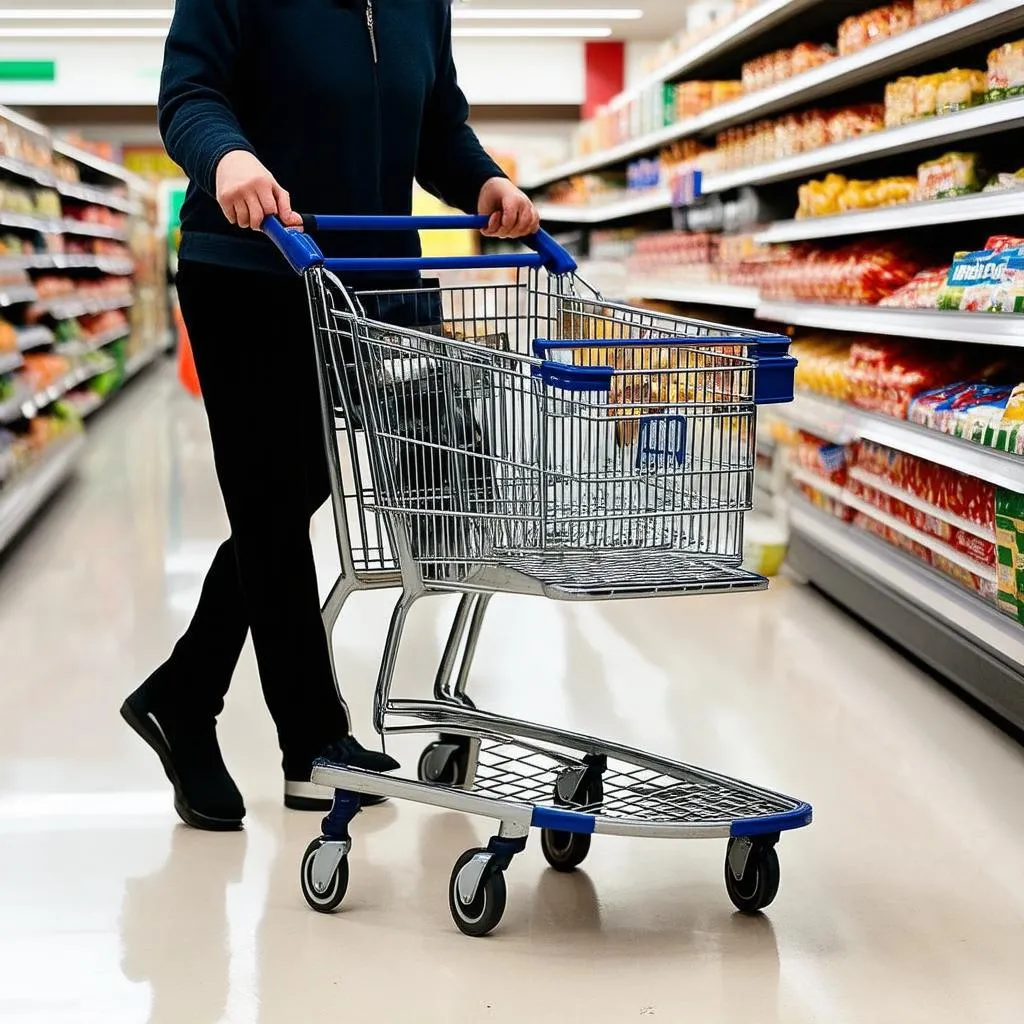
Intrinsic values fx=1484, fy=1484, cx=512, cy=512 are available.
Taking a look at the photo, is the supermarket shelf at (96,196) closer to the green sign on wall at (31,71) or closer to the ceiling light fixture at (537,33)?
the green sign on wall at (31,71)

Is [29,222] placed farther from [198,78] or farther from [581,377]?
[581,377]

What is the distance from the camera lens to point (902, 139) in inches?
149

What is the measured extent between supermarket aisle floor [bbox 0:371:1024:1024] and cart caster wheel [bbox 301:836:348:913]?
3 cm

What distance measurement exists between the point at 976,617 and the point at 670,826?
141cm

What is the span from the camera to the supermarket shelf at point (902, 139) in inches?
125

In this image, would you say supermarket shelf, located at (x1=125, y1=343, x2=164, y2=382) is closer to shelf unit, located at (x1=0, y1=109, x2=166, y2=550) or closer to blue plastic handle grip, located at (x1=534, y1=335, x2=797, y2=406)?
shelf unit, located at (x1=0, y1=109, x2=166, y2=550)

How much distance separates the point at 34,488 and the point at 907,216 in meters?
3.46

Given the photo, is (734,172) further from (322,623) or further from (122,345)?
(122,345)

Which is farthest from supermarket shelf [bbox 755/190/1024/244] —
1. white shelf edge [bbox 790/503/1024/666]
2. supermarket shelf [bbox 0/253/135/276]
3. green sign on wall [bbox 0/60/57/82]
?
green sign on wall [bbox 0/60/57/82]

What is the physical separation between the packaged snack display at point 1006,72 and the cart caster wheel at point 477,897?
207cm

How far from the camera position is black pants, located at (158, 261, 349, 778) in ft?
7.72

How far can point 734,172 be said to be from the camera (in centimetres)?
560

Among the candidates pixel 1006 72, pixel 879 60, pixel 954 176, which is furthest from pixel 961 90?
pixel 879 60

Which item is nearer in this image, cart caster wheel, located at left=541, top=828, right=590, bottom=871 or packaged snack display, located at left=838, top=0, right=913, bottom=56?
cart caster wheel, located at left=541, top=828, right=590, bottom=871
